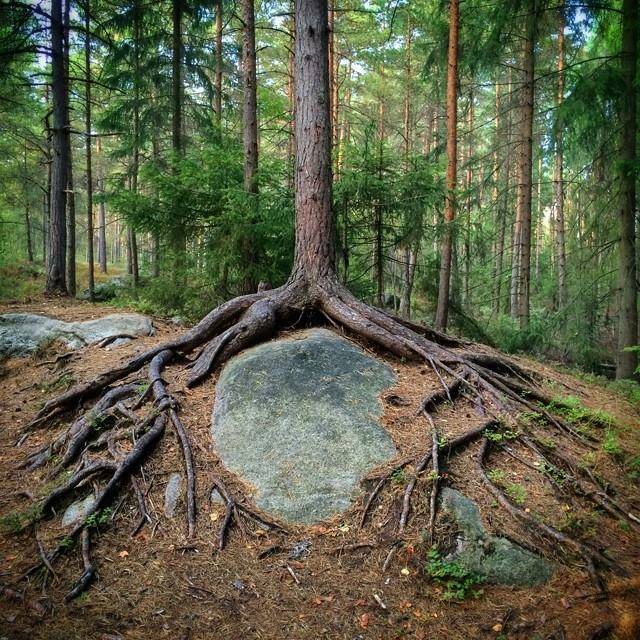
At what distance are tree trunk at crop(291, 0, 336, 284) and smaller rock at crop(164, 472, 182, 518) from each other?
356cm

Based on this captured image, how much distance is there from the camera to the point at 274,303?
6.61 m

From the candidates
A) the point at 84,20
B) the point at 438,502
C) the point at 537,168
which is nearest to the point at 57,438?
the point at 438,502

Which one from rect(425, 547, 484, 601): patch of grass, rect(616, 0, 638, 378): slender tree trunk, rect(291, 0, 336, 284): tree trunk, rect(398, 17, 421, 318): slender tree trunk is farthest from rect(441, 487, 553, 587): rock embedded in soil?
rect(616, 0, 638, 378): slender tree trunk

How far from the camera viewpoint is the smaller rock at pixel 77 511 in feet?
13.2

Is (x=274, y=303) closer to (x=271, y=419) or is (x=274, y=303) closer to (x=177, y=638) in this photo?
(x=271, y=419)

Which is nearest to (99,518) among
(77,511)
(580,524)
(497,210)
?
(77,511)

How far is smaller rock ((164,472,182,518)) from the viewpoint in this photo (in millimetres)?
4082

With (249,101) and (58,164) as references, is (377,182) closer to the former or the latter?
(249,101)

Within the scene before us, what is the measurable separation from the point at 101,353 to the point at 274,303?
3.39m

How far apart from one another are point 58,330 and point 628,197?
39.5ft

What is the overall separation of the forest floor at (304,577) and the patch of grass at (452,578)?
49mm

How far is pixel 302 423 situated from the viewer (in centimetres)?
484

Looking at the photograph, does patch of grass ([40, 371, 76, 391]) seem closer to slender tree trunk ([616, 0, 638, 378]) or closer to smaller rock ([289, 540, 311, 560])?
smaller rock ([289, 540, 311, 560])

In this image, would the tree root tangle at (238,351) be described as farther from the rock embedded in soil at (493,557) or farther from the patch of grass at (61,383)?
the patch of grass at (61,383)
